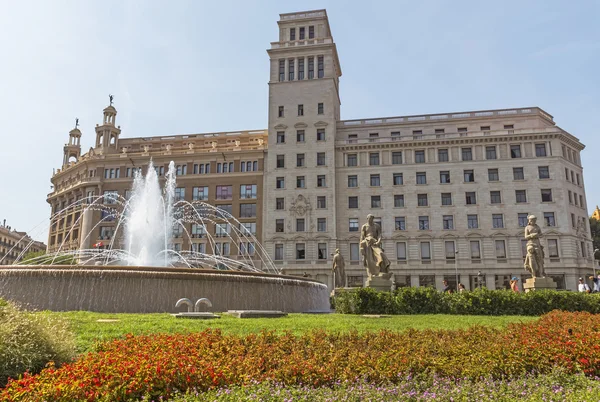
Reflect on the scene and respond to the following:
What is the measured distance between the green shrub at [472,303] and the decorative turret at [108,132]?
58.4 meters

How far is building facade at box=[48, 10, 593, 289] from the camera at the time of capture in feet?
169

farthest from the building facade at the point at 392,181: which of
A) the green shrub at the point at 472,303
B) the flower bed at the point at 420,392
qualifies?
the flower bed at the point at 420,392

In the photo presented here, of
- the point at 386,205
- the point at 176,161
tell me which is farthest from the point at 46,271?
the point at 176,161

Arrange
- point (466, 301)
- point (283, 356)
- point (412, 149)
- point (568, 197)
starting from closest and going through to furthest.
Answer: point (283, 356) < point (466, 301) < point (568, 197) < point (412, 149)

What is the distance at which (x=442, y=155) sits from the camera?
5522 cm

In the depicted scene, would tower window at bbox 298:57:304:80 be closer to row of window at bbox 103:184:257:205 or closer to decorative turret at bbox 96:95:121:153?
row of window at bbox 103:184:257:205

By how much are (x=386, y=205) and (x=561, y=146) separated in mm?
20969

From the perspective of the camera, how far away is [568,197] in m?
51.7

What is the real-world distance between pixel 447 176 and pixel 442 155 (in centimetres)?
270

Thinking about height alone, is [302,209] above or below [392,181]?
below

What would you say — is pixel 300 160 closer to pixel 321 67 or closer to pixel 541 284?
pixel 321 67

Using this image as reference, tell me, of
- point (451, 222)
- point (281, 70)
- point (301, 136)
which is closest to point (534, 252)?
point (451, 222)

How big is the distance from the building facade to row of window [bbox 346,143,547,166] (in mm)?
124

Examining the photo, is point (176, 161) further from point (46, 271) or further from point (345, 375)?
point (345, 375)
